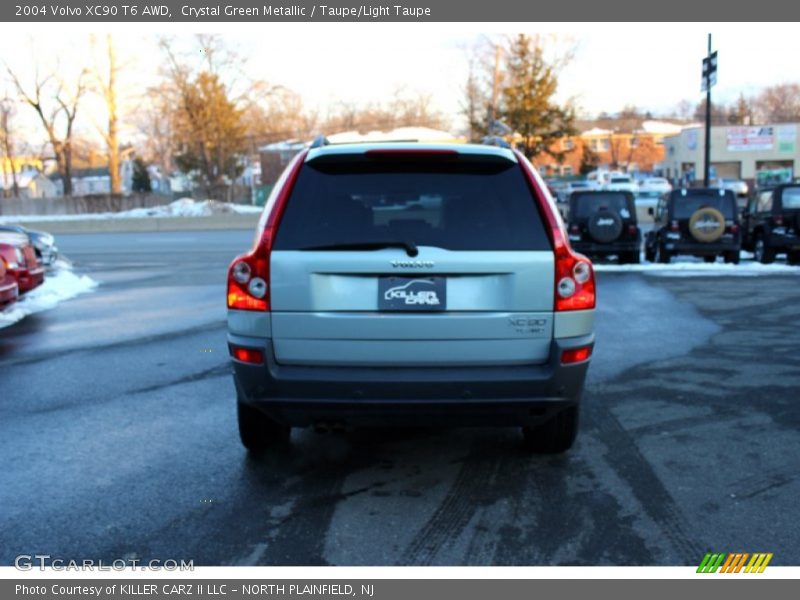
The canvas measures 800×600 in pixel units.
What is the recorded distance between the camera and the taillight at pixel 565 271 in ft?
13.1

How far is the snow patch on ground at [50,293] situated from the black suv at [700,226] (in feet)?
37.9

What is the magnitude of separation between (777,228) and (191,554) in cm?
1521

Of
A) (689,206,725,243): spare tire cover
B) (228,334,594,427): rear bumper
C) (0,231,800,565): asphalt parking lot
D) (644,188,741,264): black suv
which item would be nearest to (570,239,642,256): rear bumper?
(644,188,741,264): black suv

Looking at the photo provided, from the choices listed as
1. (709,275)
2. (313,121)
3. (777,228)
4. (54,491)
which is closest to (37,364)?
(54,491)

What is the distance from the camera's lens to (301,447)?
16.8 feet

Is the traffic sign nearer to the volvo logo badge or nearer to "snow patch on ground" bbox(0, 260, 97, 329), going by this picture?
"snow patch on ground" bbox(0, 260, 97, 329)

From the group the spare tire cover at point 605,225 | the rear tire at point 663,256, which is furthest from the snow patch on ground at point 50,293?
the rear tire at point 663,256

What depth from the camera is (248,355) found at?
403 cm

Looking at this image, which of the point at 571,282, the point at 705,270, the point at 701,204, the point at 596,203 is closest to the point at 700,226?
the point at 701,204

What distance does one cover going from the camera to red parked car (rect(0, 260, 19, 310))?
9.47 meters

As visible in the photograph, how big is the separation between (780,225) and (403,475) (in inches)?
544

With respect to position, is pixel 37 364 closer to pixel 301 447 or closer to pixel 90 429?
pixel 90 429

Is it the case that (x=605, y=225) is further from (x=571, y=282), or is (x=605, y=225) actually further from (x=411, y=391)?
(x=411, y=391)

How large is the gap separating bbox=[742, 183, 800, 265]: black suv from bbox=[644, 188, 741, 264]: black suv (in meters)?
0.75
